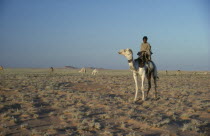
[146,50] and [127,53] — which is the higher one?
[146,50]

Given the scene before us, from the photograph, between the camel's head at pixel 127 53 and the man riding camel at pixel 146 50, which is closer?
the camel's head at pixel 127 53

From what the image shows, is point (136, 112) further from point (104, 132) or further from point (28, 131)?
point (28, 131)

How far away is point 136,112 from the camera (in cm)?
1023

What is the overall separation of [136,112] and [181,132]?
9.47 ft

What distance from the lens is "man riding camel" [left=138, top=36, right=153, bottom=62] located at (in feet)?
44.7

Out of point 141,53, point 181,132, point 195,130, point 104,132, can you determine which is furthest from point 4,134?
point 141,53

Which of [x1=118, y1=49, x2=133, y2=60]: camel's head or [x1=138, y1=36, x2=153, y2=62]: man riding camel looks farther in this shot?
[x1=138, y1=36, x2=153, y2=62]: man riding camel

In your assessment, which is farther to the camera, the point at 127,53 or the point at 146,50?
the point at 146,50

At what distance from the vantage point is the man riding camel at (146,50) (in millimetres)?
13616

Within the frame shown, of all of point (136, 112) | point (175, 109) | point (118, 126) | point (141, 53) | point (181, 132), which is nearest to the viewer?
point (181, 132)

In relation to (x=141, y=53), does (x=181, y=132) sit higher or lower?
lower

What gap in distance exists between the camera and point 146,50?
1394 centimetres

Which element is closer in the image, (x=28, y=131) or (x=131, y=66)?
(x=28, y=131)

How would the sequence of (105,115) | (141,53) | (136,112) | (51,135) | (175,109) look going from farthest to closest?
(141,53) < (175,109) < (136,112) < (105,115) < (51,135)
